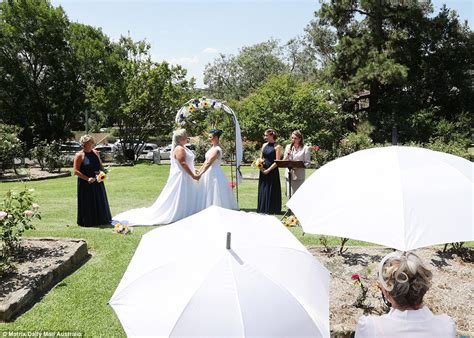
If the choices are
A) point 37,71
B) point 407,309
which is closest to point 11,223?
point 407,309

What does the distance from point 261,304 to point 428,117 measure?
2614 cm

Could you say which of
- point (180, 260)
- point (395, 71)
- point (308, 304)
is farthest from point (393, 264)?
point (395, 71)

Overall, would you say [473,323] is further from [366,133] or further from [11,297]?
[366,133]

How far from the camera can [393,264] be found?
241 centimetres

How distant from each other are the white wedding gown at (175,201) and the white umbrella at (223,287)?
19.3ft

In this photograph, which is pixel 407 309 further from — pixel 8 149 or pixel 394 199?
pixel 8 149

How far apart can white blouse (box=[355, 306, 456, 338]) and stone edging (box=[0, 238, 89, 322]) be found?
4011 mm

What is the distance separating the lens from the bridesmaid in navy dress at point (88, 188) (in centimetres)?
863

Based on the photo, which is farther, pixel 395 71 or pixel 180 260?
pixel 395 71

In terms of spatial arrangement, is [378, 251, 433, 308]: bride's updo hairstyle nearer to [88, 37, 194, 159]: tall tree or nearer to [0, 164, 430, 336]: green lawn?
[0, 164, 430, 336]: green lawn

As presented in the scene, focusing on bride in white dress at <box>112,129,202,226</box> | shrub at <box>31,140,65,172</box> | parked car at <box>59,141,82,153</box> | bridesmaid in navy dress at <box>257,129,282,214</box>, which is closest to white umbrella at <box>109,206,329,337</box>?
bride in white dress at <box>112,129,202,226</box>

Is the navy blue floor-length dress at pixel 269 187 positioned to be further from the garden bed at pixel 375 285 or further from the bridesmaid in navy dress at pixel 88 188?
the bridesmaid in navy dress at pixel 88 188

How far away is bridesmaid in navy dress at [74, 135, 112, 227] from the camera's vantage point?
28.3 ft

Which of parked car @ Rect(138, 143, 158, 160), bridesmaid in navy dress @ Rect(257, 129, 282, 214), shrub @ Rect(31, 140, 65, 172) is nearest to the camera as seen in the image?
bridesmaid in navy dress @ Rect(257, 129, 282, 214)
